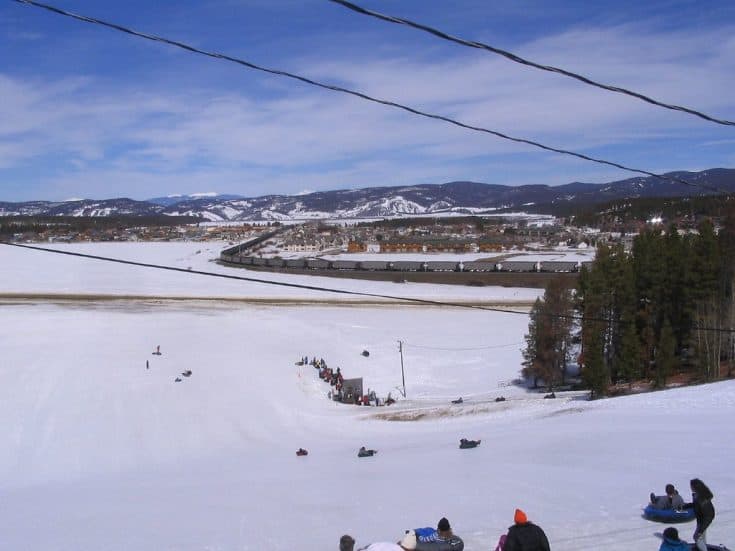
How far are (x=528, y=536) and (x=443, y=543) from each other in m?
1.63

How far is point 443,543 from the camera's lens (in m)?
5.75

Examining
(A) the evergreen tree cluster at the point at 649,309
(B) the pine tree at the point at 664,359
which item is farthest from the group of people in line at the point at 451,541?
(A) the evergreen tree cluster at the point at 649,309

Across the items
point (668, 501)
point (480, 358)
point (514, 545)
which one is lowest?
point (480, 358)

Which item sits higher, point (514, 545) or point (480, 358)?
point (514, 545)

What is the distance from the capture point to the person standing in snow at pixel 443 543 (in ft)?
18.7

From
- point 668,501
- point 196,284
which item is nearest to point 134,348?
point 668,501

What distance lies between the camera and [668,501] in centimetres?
650

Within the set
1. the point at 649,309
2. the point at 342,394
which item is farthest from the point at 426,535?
the point at 649,309

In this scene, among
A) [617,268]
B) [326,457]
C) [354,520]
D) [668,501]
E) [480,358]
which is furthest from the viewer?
[480,358]

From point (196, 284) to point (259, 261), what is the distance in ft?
60.2

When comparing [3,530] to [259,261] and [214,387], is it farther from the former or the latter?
[259,261]

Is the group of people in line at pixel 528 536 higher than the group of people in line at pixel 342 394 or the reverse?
higher

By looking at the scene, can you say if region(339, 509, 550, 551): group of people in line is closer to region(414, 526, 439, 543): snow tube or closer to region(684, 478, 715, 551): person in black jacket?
region(414, 526, 439, 543): snow tube

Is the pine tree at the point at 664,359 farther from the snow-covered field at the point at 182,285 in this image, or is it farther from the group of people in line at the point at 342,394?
the snow-covered field at the point at 182,285
